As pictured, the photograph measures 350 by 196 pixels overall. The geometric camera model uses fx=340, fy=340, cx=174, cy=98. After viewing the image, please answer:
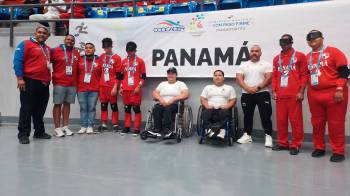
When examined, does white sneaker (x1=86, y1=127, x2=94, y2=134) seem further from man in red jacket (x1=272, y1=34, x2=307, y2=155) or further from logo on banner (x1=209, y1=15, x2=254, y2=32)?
man in red jacket (x1=272, y1=34, x2=307, y2=155)

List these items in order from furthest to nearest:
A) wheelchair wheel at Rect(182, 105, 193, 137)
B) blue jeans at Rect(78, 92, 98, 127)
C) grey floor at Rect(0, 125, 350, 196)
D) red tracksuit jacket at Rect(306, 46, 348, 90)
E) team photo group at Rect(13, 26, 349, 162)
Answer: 1. blue jeans at Rect(78, 92, 98, 127)
2. wheelchair wheel at Rect(182, 105, 193, 137)
3. team photo group at Rect(13, 26, 349, 162)
4. red tracksuit jacket at Rect(306, 46, 348, 90)
5. grey floor at Rect(0, 125, 350, 196)

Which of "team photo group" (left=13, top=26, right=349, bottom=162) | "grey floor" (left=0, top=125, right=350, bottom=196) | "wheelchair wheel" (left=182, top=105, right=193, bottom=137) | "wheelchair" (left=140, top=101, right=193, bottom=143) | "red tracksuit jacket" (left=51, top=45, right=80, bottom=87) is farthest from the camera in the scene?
"wheelchair wheel" (left=182, top=105, right=193, bottom=137)

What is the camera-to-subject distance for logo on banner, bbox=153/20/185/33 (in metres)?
4.95

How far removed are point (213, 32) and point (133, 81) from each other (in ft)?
4.32

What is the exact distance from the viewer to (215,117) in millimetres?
4062

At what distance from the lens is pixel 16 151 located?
374 cm

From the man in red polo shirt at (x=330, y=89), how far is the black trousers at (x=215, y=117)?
97cm

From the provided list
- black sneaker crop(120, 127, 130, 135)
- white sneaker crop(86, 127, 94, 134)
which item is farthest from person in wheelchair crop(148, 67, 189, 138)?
white sneaker crop(86, 127, 94, 134)

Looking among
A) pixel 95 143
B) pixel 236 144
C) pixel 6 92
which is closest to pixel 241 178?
pixel 236 144

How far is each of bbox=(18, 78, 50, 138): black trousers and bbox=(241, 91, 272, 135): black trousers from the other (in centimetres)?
255

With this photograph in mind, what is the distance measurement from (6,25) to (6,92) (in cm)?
153

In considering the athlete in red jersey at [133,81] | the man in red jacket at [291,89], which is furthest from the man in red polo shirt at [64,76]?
the man in red jacket at [291,89]

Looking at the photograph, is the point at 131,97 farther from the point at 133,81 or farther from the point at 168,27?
the point at 168,27

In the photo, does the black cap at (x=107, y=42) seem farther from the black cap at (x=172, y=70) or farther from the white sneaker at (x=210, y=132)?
the white sneaker at (x=210, y=132)
